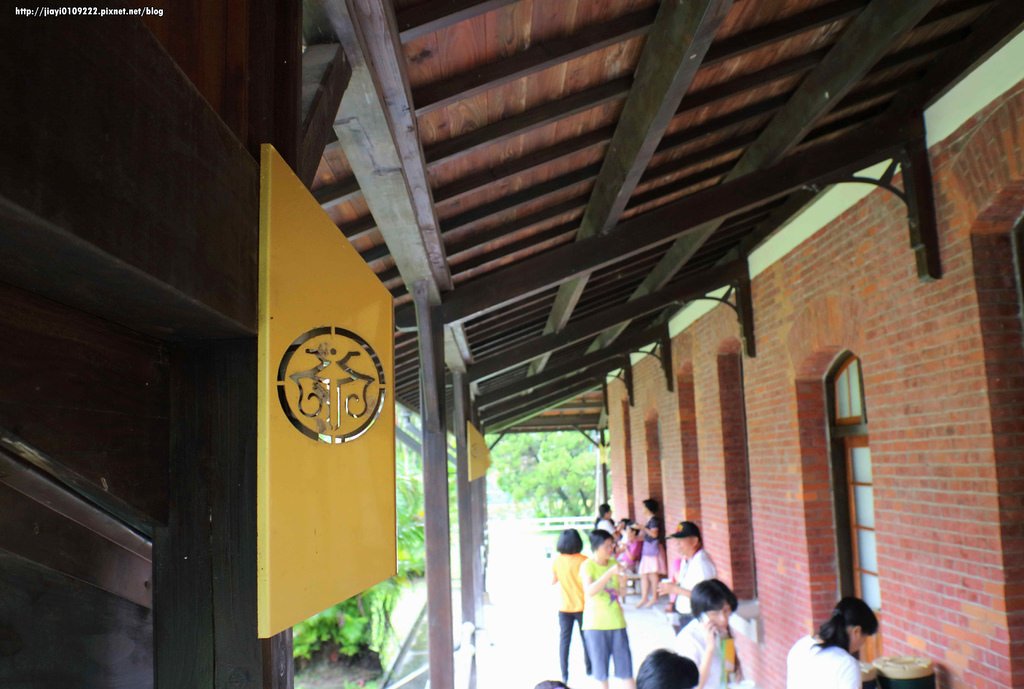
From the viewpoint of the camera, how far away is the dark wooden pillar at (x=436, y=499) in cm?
454

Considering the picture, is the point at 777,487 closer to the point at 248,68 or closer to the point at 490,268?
the point at 490,268

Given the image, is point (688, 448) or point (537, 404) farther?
point (537, 404)

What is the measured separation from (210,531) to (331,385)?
0.88 feet

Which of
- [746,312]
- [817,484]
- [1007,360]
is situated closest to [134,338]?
[1007,360]

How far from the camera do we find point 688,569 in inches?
258

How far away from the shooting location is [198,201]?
2.87 ft

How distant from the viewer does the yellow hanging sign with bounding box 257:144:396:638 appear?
1039 millimetres

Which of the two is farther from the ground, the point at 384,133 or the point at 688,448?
the point at 384,133

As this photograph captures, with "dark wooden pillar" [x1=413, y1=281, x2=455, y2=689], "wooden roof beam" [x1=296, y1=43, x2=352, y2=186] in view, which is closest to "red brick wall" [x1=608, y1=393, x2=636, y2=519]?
"dark wooden pillar" [x1=413, y1=281, x2=455, y2=689]

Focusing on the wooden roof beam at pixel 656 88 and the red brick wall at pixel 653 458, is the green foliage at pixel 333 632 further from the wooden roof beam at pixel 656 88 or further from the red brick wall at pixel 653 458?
the wooden roof beam at pixel 656 88

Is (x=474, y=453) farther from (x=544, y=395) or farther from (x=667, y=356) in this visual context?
(x=544, y=395)

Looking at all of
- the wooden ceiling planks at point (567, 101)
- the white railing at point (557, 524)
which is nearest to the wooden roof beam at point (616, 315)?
the wooden ceiling planks at point (567, 101)

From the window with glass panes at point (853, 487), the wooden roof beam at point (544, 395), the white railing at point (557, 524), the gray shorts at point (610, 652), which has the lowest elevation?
the white railing at point (557, 524)

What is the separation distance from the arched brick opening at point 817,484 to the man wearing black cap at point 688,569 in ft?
3.13
